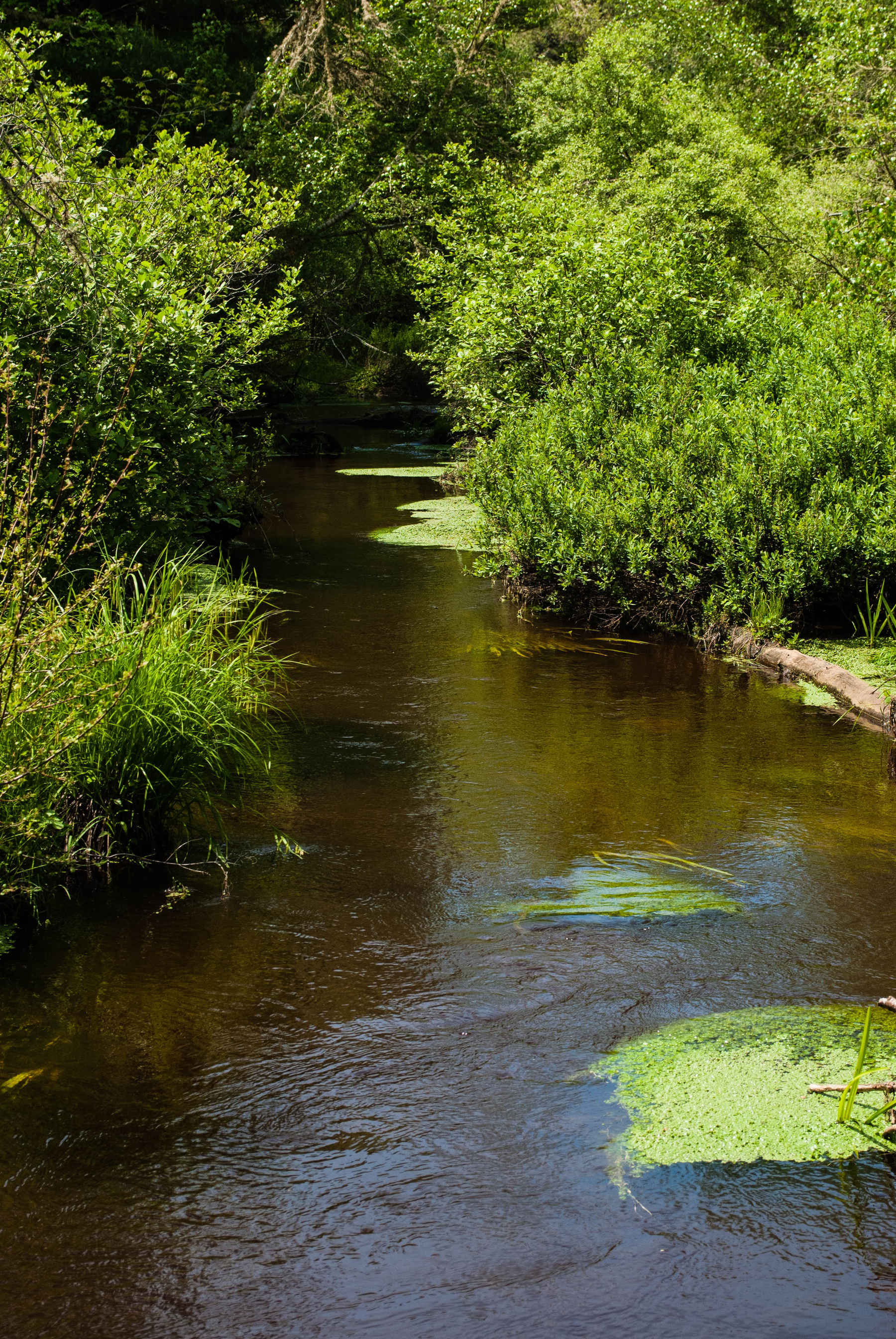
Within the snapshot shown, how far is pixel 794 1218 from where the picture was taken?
3.16m

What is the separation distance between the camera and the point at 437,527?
16125 millimetres

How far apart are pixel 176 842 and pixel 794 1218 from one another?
3454 mm

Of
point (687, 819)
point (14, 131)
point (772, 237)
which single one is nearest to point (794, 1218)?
point (687, 819)

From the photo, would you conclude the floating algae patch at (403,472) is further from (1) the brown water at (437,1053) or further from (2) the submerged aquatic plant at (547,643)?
(1) the brown water at (437,1053)

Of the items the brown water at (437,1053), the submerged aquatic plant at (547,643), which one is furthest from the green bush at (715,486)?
the brown water at (437,1053)

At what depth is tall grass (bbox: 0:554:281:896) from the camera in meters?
4.55

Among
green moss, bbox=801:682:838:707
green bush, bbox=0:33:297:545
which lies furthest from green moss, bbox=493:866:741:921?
green moss, bbox=801:682:838:707

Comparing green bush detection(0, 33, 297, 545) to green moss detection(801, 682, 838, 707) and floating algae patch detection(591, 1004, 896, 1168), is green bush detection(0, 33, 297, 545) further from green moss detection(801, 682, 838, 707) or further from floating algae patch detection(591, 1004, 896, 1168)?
green moss detection(801, 682, 838, 707)

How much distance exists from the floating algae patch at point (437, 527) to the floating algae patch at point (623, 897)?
7.57m

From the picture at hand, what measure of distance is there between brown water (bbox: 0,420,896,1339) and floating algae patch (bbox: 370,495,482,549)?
671 cm

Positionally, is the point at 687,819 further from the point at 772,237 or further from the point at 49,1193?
the point at 772,237

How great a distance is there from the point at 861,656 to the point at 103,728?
6189 mm

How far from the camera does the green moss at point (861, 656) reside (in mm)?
8383

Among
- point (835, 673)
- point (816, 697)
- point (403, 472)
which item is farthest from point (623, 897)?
point (403, 472)
